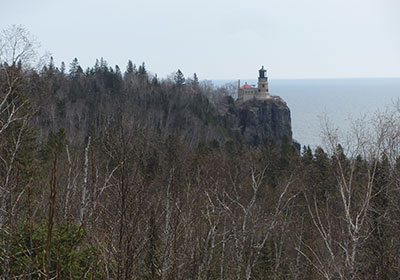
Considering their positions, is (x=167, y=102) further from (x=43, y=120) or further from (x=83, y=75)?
(x=43, y=120)

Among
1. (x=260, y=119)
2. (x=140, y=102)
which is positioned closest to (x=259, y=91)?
(x=260, y=119)

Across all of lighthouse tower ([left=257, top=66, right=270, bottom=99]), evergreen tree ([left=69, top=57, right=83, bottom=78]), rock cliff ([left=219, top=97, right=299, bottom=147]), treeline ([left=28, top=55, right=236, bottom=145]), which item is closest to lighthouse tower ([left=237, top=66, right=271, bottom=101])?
lighthouse tower ([left=257, top=66, right=270, bottom=99])

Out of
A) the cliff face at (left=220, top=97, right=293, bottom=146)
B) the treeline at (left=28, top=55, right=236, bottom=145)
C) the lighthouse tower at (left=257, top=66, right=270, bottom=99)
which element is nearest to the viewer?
the treeline at (left=28, top=55, right=236, bottom=145)

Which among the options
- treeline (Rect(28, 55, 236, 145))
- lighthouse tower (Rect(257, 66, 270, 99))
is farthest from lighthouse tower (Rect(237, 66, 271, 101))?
treeline (Rect(28, 55, 236, 145))

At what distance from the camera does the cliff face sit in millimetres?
69312

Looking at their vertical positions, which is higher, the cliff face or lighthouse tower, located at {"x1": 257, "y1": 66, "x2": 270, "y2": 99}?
lighthouse tower, located at {"x1": 257, "y1": 66, "x2": 270, "y2": 99}

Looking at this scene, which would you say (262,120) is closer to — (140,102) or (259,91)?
(259,91)

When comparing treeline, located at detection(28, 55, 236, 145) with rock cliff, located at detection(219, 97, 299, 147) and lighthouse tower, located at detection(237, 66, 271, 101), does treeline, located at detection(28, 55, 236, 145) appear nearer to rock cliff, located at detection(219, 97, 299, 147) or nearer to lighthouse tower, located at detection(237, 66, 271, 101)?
rock cliff, located at detection(219, 97, 299, 147)

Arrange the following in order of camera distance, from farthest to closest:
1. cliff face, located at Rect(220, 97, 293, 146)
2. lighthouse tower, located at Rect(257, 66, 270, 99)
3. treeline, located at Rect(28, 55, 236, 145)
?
lighthouse tower, located at Rect(257, 66, 270, 99) → cliff face, located at Rect(220, 97, 293, 146) → treeline, located at Rect(28, 55, 236, 145)

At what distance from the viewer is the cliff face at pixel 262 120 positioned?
69312 millimetres

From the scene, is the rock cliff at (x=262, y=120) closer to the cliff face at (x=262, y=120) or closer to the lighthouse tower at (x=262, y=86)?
the cliff face at (x=262, y=120)

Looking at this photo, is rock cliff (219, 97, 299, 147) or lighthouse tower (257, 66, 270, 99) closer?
rock cliff (219, 97, 299, 147)

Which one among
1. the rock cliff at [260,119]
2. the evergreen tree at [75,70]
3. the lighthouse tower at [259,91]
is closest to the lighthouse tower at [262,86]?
the lighthouse tower at [259,91]

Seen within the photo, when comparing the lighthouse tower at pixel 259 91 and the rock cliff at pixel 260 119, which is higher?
the lighthouse tower at pixel 259 91
